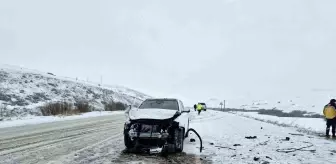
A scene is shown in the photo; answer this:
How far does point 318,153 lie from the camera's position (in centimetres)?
1060

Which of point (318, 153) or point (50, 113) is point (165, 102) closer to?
point (318, 153)

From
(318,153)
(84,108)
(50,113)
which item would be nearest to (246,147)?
(318,153)

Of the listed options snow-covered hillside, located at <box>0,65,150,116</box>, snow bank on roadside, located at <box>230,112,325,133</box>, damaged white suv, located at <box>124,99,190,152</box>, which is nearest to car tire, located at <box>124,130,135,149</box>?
damaged white suv, located at <box>124,99,190,152</box>

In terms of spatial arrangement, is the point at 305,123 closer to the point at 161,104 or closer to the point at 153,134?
the point at 161,104

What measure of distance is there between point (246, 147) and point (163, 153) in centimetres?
329

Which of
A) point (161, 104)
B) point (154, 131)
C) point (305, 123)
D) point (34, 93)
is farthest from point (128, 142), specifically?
point (34, 93)

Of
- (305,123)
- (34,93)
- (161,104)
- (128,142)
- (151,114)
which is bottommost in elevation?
(305,123)

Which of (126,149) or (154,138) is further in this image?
(126,149)

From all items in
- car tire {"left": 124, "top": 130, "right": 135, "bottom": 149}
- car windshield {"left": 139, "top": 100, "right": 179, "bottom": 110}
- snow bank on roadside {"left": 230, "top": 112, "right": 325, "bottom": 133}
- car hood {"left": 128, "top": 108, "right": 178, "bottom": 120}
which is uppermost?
car windshield {"left": 139, "top": 100, "right": 179, "bottom": 110}

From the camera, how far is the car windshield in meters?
12.1

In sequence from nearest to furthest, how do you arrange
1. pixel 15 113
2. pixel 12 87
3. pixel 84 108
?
1. pixel 15 113
2. pixel 84 108
3. pixel 12 87

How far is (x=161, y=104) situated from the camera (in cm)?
1240

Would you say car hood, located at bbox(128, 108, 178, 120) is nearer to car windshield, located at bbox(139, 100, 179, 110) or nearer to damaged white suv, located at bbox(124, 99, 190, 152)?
damaged white suv, located at bbox(124, 99, 190, 152)

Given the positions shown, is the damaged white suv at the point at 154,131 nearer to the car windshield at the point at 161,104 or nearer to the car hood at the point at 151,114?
the car hood at the point at 151,114
